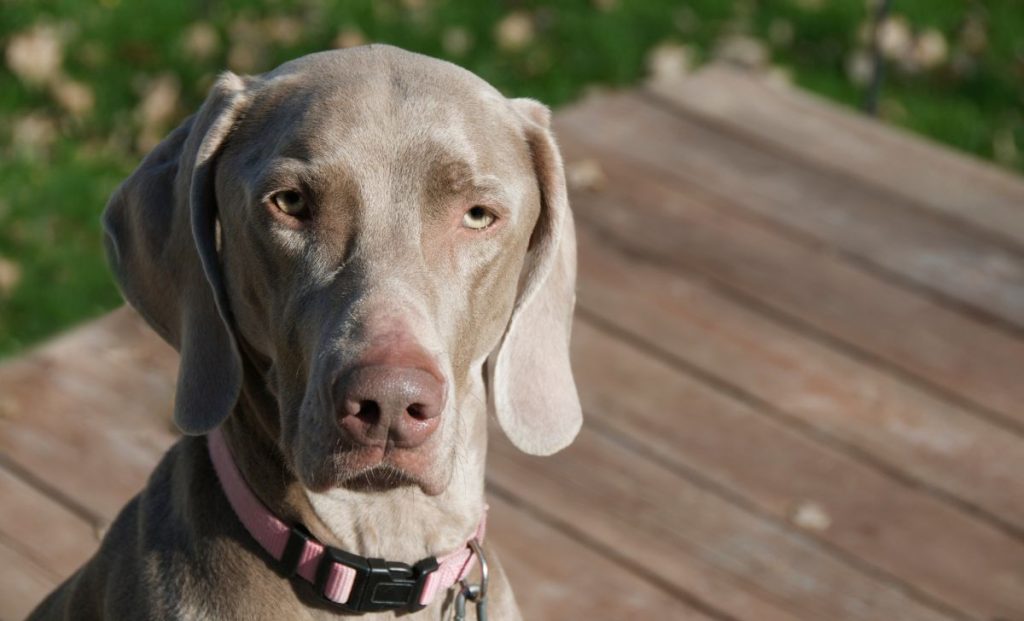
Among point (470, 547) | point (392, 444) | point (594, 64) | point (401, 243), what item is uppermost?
point (401, 243)

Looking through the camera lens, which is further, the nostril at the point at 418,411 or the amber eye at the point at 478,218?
the amber eye at the point at 478,218

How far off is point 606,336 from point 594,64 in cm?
199

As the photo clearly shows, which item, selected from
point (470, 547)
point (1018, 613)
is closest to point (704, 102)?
point (1018, 613)

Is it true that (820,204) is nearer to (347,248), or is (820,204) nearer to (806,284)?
(806,284)

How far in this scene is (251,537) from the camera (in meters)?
2.73

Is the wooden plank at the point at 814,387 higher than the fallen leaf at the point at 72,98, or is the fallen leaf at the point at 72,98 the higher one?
the wooden plank at the point at 814,387

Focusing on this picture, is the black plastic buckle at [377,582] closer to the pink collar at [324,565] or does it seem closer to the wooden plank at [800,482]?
the pink collar at [324,565]

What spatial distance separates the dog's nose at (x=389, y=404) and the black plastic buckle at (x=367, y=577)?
0.32 m

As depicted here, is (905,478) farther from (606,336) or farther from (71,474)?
(71,474)

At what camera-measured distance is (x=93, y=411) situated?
431 cm

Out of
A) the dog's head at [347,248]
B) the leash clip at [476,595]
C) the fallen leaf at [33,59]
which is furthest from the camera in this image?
the fallen leaf at [33,59]

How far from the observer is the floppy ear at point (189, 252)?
271 centimetres

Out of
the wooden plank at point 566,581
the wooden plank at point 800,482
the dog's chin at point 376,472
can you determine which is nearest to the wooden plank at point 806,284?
the wooden plank at point 800,482

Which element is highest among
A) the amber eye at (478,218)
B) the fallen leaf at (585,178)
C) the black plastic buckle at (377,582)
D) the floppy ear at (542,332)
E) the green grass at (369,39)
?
the amber eye at (478,218)
